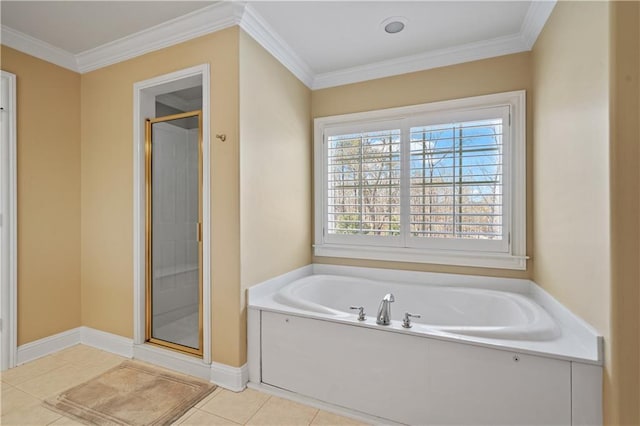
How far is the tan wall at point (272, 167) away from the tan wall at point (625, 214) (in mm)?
1954

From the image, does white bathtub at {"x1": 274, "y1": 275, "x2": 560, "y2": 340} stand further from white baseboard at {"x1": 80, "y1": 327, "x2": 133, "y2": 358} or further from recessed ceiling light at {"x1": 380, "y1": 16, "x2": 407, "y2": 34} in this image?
recessed ceiling light at {"x1": 380, "y1": 16, "x2": 407, "y2": 34}

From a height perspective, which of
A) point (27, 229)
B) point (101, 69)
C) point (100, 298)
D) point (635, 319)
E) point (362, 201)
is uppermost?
point (101, 69)

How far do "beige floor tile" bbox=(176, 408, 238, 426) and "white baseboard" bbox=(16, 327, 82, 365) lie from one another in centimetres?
167

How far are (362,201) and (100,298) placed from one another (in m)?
Result: 2.53

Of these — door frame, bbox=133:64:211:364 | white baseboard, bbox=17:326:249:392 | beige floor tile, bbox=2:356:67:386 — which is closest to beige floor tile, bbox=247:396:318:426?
white baseboard, bbox=17:326:249:392

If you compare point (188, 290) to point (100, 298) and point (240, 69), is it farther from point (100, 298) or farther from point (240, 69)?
point (240, 69)

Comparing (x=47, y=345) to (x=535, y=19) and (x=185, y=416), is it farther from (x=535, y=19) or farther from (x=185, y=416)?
(x=535, y=19)

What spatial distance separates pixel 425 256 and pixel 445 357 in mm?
1145

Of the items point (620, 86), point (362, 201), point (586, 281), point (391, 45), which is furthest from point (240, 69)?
point (586, 281)

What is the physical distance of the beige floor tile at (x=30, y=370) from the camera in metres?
2.16

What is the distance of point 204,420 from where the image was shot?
1.74 meters

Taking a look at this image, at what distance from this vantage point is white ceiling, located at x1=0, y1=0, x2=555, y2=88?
202 cm

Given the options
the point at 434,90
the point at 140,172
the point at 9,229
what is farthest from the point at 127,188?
the point at 434,90

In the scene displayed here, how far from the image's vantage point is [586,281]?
1.49 meters
